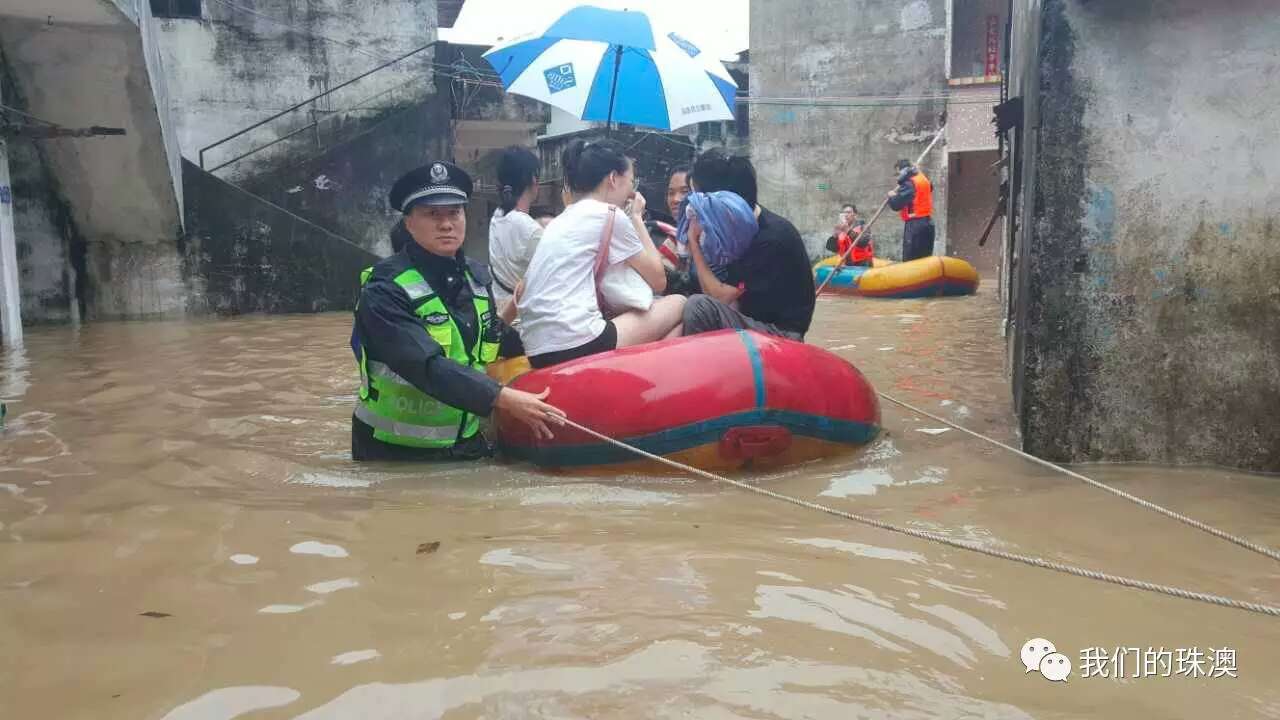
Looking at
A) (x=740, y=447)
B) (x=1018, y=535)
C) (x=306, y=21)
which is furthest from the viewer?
(x=306, y=21)

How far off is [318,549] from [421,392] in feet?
3.40

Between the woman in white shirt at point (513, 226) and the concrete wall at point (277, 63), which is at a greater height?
the concrete wall at point (277, 63)

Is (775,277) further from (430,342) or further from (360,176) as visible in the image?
(360,176)

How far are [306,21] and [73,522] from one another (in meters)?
12.7

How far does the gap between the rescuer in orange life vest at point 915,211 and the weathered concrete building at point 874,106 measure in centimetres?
492

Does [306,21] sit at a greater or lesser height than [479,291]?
greater

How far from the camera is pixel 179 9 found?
14.2 metres

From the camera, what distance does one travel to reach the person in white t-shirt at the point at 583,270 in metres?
4.02

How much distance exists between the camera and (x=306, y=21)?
14.4 m

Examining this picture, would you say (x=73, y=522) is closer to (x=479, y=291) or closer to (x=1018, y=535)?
(x=479, y=291)

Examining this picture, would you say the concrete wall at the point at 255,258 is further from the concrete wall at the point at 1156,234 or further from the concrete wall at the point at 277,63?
the concrete wall at the point at 1156,234

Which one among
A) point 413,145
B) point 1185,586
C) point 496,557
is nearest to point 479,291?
point 496,557

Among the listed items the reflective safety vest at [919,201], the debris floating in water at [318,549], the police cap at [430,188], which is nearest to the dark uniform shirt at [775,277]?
the police cap at [430,188]

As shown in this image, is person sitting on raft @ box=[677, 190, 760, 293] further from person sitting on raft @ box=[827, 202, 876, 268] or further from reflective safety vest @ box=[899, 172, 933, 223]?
person sitting on raft @ box=[827, 202, 876, 268]
